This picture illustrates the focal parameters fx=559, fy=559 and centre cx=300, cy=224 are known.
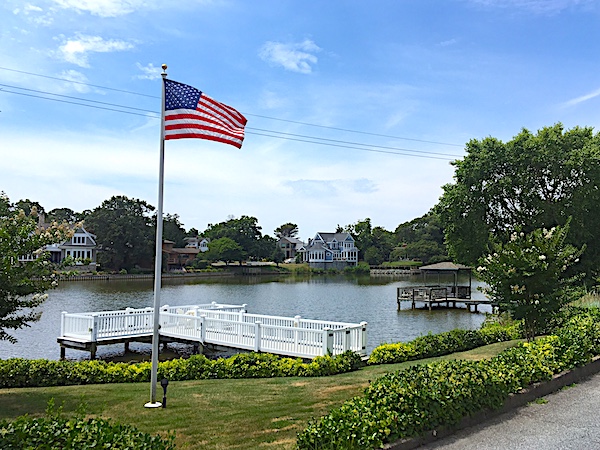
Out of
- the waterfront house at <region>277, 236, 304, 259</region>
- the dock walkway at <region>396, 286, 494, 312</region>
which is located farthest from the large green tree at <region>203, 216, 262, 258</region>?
the dock walkway at <region>396, 286, 494, 312</region>

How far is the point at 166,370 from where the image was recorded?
12148mm

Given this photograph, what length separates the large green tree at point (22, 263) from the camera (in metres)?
9.27

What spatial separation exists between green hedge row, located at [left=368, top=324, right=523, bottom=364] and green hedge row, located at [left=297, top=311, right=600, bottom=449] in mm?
4518

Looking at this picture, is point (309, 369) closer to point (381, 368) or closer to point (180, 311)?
point (381, 368)

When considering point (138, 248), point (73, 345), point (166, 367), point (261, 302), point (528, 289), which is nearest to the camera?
point (166, 367)

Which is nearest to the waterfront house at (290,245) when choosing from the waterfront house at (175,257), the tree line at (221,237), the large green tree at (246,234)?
the tree line at (221,237)

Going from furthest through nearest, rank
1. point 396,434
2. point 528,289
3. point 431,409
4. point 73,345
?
point 73,345, point 528,289, point 431,409, point 396,434

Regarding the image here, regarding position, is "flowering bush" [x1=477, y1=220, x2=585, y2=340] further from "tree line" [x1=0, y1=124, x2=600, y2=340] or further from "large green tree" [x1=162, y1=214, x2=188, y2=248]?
"large green tree" [x1=162, y1=214, x2=188, y2=248]

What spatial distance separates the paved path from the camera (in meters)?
6.44

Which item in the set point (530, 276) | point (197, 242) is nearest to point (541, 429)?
point (530, 276)

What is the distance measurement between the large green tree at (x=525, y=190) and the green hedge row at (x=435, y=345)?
1775cm

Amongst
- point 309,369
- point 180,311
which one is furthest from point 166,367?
point 180,311

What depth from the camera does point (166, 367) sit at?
12203 millimetres

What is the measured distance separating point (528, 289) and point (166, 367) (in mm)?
8441
